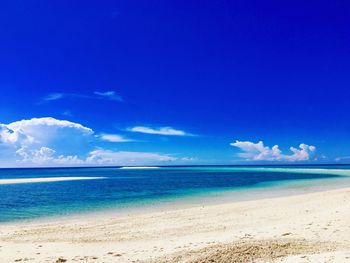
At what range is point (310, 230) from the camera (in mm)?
13156

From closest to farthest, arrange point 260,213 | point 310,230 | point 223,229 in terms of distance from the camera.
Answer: point 310,230, point 223,229, point 260,213

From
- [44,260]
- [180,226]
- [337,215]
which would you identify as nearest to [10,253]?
[44,260]

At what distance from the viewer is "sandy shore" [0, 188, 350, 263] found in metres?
9.88

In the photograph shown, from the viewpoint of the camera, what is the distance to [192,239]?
12.7 meters

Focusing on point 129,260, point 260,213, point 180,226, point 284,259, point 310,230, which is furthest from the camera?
point 260,213

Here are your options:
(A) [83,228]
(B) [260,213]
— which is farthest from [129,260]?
(B) [260,213]

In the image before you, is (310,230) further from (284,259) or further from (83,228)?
(83,228)

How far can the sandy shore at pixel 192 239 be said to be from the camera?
9.88 metres

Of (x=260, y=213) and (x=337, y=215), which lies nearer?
(x=337, y=215)

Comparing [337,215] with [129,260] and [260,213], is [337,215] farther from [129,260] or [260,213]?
[129,260]

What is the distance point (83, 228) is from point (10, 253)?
5.14m

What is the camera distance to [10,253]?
11438 mm

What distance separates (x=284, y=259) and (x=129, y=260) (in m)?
4.57

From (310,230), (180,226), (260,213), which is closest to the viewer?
(310,230)
